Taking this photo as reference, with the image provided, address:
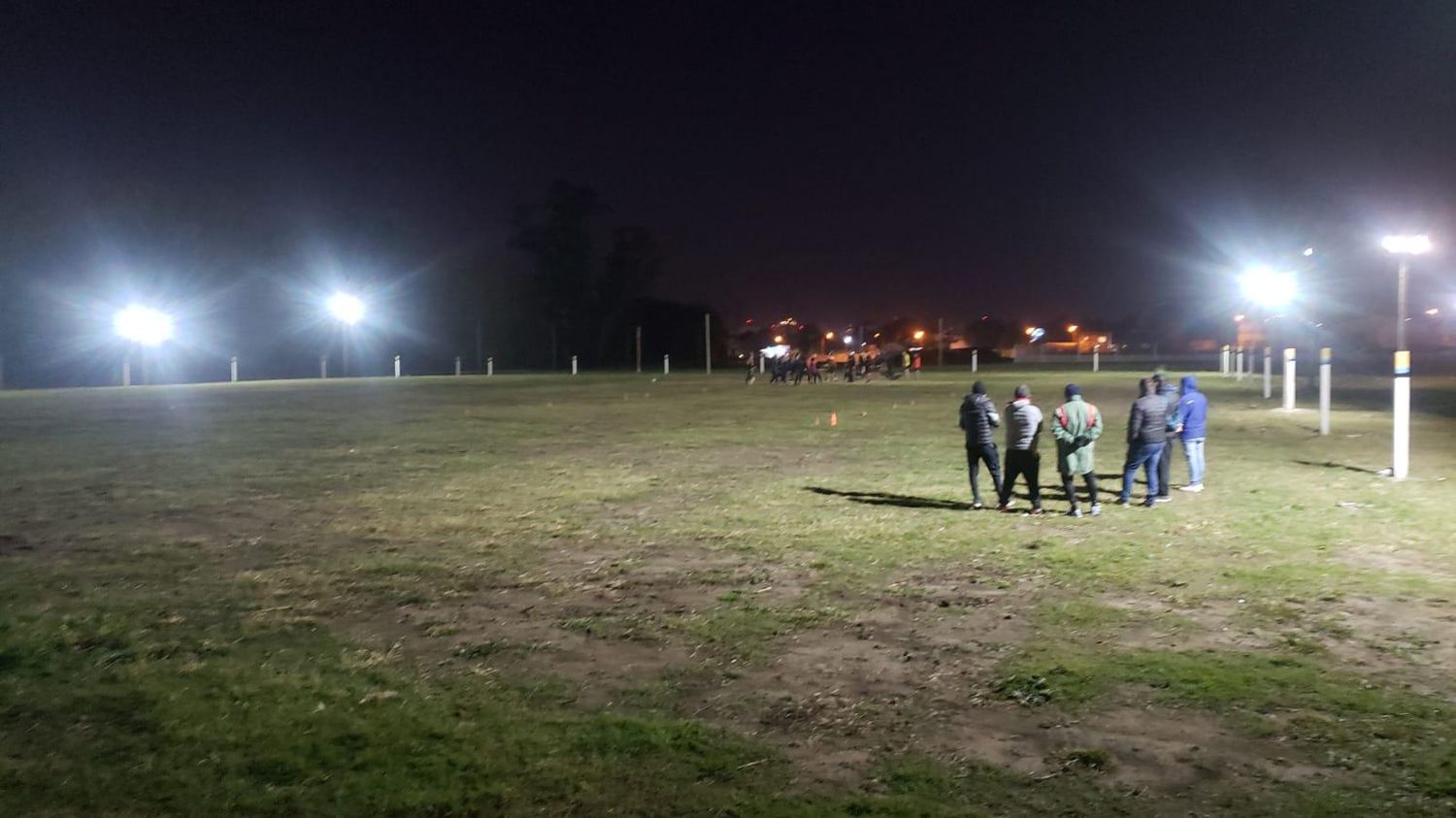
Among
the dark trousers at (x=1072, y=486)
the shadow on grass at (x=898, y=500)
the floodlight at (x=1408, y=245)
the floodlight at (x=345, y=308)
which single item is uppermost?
the floodlight at (x=345, y=308)

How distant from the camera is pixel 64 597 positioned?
9.41m

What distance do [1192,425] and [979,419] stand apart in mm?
3547

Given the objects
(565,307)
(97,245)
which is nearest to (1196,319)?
(565,307)

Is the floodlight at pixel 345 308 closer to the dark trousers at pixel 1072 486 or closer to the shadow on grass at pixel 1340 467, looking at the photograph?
the shadow on grass at pixel 1340 467

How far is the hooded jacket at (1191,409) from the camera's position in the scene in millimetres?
14656

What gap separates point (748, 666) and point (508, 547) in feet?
16.1

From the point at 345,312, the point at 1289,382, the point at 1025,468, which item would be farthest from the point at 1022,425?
the point at 345,312

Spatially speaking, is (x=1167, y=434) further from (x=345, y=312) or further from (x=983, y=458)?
(x=345, y=312)

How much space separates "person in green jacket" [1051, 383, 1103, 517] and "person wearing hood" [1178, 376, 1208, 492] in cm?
227

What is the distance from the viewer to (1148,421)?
13.5 meters

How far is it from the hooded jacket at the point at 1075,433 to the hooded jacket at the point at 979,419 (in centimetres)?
74

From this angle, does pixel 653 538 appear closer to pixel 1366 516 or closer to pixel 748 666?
pixel 748 666

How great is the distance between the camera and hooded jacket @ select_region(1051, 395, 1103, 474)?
12742 mm

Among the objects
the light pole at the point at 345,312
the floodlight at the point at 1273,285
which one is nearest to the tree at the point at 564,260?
the light pole at the point at 345,312
